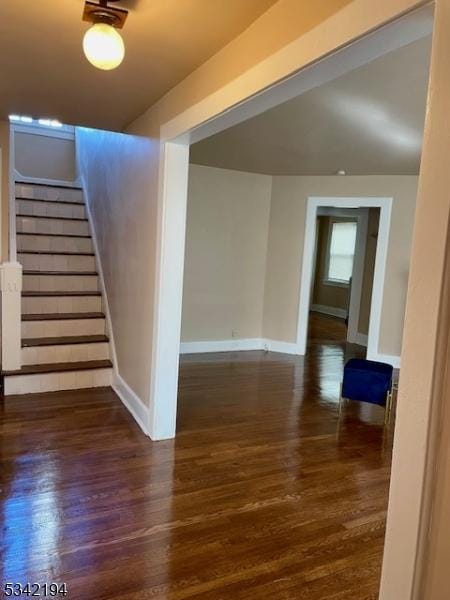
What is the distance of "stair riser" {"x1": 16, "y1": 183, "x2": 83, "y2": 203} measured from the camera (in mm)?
5762

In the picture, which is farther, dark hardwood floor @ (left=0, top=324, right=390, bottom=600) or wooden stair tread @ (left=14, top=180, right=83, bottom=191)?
wooden stair tread @ (left=14, top=180, right=83, bottom=191)

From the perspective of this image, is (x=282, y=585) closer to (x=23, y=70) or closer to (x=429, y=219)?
(x=429, y=219)

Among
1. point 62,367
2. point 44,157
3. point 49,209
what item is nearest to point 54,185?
point 49,209

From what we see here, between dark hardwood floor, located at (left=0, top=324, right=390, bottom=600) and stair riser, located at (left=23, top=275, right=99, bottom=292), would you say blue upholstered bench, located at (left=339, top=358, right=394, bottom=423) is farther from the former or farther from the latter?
stair riser, located at (left=23, top=275, right=99, bottom=292)

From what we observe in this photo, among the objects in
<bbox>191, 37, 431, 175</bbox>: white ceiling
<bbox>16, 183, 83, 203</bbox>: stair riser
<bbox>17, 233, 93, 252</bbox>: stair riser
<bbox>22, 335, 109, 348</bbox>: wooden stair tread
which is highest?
<bbox>191, 37, 431, 175</bbox>: white ceiling

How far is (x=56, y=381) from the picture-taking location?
13.2 ft

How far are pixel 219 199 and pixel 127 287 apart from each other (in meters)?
2.27

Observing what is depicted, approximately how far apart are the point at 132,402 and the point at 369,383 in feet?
6.32

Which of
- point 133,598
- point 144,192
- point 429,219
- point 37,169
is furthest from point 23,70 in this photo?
point 37,169

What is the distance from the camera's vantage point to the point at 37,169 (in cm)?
675

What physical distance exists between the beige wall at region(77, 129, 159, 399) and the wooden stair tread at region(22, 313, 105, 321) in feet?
0.90

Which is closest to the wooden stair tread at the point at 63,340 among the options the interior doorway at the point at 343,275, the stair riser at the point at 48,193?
the stair riser at the point at 48,193

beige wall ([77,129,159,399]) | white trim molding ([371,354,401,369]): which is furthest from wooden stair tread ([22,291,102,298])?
white trim molding ([371,354,401,369])

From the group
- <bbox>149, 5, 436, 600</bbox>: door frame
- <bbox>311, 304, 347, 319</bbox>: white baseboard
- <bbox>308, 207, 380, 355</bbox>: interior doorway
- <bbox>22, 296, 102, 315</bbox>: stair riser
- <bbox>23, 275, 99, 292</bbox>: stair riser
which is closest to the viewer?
<bbox>149, 5, 436, 600</bbox>: door frame
